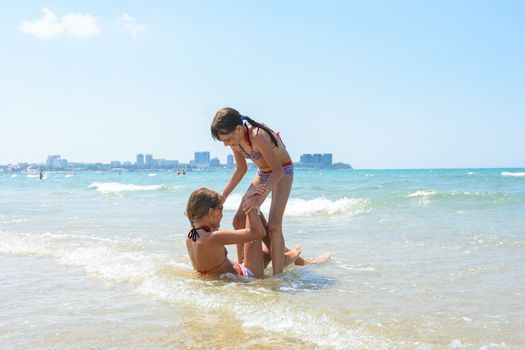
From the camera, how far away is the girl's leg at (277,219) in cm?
545

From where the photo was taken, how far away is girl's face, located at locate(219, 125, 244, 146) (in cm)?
488

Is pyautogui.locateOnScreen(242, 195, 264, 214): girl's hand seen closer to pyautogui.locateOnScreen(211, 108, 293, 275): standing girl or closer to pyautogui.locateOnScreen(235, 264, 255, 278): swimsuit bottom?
pyautogui.locateOnScreen(211, 108, 293, 275): standing girl

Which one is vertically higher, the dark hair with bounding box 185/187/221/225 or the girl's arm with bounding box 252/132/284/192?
the girl's arm with bounding box 252/132/284/192

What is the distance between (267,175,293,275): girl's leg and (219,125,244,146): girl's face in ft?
2.43

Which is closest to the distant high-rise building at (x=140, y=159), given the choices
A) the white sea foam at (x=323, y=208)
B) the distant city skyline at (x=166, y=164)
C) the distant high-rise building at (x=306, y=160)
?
the distant city skyline at (x=166, y=164)

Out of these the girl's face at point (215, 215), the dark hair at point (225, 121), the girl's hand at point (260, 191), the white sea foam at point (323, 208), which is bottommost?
the white sea foam at point (323, 208)

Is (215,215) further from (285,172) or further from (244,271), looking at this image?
(285,172)

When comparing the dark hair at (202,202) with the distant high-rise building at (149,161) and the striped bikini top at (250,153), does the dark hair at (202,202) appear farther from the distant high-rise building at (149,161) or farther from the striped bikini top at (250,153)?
the distant high-rise building at (149,161)

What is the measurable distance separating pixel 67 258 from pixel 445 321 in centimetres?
467

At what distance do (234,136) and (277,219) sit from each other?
3.43 ft

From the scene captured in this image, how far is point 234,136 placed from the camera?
4.91 meters

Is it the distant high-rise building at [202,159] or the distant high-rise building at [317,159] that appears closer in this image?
the distant high-rise building at [317,159]

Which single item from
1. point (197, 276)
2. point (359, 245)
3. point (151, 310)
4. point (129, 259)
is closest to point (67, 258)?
point (129, 259)

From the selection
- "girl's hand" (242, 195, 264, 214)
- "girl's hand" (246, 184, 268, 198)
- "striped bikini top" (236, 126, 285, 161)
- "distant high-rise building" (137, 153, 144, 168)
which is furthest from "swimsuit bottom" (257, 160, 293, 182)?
"distant high-rise building" (137, 153, 144, 168)
